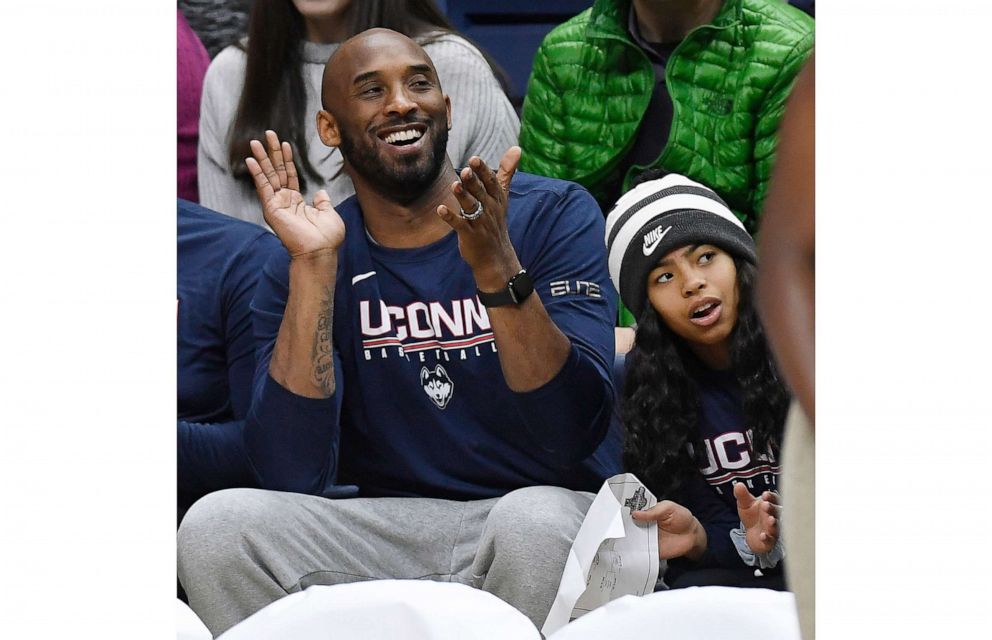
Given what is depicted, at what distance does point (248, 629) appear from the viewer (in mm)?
1873

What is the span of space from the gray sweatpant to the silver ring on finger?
16.3 inches

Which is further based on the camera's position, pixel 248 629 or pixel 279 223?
pixel 279 223

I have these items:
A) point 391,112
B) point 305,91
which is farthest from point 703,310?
point 305,91

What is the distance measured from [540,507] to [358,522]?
0.28m

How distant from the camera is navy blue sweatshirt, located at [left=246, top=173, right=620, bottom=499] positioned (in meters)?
2.04

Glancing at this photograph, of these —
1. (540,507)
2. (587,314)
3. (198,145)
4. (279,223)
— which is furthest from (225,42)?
(540,507)

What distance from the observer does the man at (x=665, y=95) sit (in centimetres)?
204

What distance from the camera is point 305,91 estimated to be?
6.85 feet

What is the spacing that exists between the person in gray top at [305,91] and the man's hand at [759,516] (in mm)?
627

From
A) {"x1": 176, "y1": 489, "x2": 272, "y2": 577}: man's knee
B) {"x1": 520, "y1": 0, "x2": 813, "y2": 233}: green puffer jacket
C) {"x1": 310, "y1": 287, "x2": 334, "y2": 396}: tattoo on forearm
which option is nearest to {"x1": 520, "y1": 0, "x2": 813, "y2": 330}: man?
{"x1": 520, "y1": 0, "x2": 813, "y2": 233}: green puffer jacket

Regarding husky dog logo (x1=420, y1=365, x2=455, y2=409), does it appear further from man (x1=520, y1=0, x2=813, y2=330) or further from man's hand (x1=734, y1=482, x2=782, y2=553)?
man's hand (x1=734, y1=482, x2=782, y2=553)

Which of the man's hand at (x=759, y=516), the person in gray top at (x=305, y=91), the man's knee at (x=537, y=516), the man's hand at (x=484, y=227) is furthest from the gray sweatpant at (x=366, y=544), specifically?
the person in gray top at (x=305, y=91)

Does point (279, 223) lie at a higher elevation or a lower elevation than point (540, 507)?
higher

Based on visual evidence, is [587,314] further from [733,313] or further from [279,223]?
[279,223]
